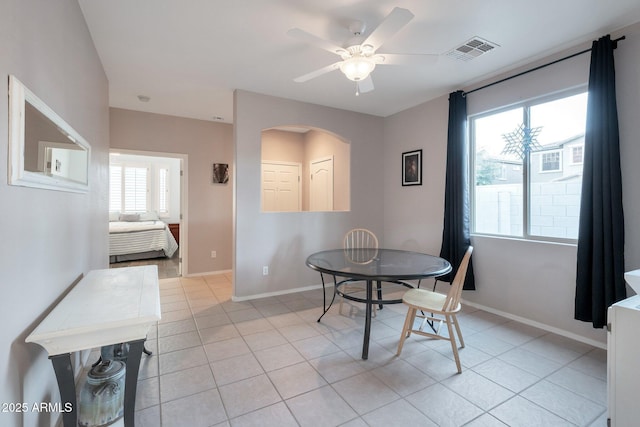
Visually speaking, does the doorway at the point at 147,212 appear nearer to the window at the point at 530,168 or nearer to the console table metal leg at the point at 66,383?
the console table metal leg at the point at 66,383

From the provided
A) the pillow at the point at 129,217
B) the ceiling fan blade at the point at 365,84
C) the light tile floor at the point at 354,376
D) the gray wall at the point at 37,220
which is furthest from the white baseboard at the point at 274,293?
the pillow at the point at 129,217

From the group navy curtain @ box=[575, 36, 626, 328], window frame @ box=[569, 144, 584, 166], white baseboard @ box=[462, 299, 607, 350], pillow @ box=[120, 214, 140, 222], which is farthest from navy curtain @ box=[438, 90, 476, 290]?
pillow @ box=[120, 214, 140, 222]

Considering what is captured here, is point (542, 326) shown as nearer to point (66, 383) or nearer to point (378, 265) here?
point (378, 265)

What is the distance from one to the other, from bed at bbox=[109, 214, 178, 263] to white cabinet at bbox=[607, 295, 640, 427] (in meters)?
6.87

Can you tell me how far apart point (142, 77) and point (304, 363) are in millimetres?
3434

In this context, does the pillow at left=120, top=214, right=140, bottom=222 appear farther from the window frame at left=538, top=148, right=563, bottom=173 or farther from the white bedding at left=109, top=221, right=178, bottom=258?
the window frame at left=538, top=148, right=563, bottom=173

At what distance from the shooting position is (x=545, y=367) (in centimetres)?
219

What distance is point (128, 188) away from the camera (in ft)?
25.3

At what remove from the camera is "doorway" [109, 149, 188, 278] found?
5.70 m

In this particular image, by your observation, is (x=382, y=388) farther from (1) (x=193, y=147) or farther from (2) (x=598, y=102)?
(1) (x=193, y=147)

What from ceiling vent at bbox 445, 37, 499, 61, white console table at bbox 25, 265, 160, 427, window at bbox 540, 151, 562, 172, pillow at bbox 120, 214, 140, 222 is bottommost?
white console table at bbox 25, 265, 160, 427

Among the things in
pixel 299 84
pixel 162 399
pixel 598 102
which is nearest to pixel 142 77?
pixel 299 84

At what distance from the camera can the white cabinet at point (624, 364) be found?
53.4 inches

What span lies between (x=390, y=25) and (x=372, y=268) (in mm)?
1714
